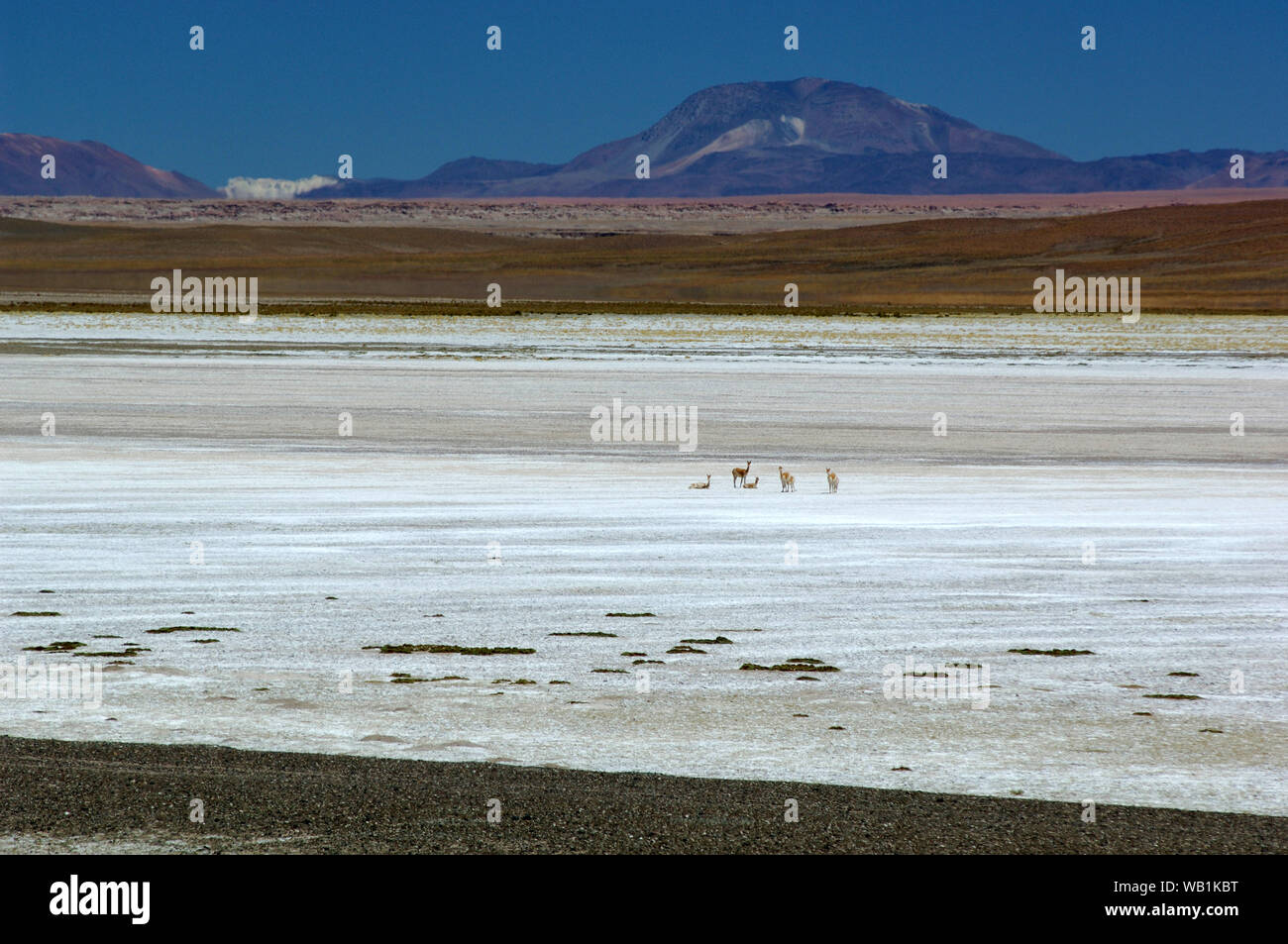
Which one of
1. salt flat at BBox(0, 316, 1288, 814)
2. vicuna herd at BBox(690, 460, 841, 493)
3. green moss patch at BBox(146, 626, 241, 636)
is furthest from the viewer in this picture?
vicuna herd at BBox(690, 460, 841, 493)

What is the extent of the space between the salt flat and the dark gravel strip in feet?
1.21

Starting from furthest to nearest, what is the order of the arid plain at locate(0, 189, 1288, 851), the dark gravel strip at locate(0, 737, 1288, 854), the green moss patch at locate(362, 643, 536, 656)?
the green moss patch at locate(362, 643, 536, 656)
the arid plain at locate(0, 189, 1288, 851)
the dark gravel strip at locate(0, 737, 1288, 854)

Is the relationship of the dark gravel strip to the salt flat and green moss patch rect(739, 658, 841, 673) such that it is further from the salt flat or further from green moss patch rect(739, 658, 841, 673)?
green moss patch rect(739, 658, 841, 673)

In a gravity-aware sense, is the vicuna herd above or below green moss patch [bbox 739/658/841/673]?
above

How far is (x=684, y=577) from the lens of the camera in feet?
44.2

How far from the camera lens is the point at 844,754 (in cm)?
804

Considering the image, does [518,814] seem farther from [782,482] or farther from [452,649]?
[782,482]

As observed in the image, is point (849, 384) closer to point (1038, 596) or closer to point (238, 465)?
point (238, 465)

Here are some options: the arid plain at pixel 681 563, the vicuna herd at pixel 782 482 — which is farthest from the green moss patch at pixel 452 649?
the vicuna herd at pixel 782 482

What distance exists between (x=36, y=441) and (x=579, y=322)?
3527 centimetres

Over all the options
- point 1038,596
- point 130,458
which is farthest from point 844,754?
point 130,458

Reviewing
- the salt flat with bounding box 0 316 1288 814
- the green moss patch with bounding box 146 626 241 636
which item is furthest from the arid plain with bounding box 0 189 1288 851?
the green moss patch with bounding box 146 626 241 636

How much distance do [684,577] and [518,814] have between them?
6.72 m

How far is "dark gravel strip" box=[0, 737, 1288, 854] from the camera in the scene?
6.46m
